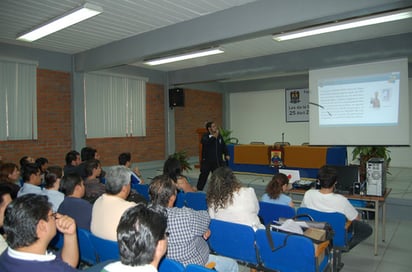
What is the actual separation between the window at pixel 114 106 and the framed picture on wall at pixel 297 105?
5384 mm

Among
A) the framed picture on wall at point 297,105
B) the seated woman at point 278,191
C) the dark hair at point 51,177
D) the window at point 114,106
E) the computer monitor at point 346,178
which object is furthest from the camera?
the framed picture on wall at point 297,105

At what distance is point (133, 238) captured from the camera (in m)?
1.32

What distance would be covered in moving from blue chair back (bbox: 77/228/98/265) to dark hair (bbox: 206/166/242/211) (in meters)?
1.07

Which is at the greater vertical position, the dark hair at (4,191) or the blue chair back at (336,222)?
the dark hair at (4,191)

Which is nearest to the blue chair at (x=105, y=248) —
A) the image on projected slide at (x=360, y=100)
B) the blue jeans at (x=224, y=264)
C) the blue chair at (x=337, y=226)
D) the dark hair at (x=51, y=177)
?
the blue jeans at (x=224, y=264)

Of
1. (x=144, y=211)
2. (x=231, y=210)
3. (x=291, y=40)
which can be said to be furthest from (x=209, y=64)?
(x=144, y=211)

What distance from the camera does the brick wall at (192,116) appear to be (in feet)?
32.6

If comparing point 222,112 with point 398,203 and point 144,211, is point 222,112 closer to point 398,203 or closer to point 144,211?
point 398,203

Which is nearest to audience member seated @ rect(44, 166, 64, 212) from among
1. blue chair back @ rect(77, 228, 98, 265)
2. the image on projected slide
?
blue chair back @ rect(77, 228, 98, 265)

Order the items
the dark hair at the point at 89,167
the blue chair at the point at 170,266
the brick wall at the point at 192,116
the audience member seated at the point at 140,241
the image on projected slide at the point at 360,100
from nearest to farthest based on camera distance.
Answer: the audience member seated at the point at 140,241, the blue chair at the point at 170,266, the dark hair at the point at 89,167, the image on projected slide at the point at 360,100, the brick wall at the point at 192,116

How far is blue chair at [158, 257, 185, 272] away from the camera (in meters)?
1.62

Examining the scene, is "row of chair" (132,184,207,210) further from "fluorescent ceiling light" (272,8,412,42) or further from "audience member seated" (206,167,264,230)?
"fluorescent ceiling light" (272,8,412,42)

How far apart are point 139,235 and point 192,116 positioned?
916 centimetres

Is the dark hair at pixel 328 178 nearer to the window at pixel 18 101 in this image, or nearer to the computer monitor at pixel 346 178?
the computer monitor at pixel 346 178
